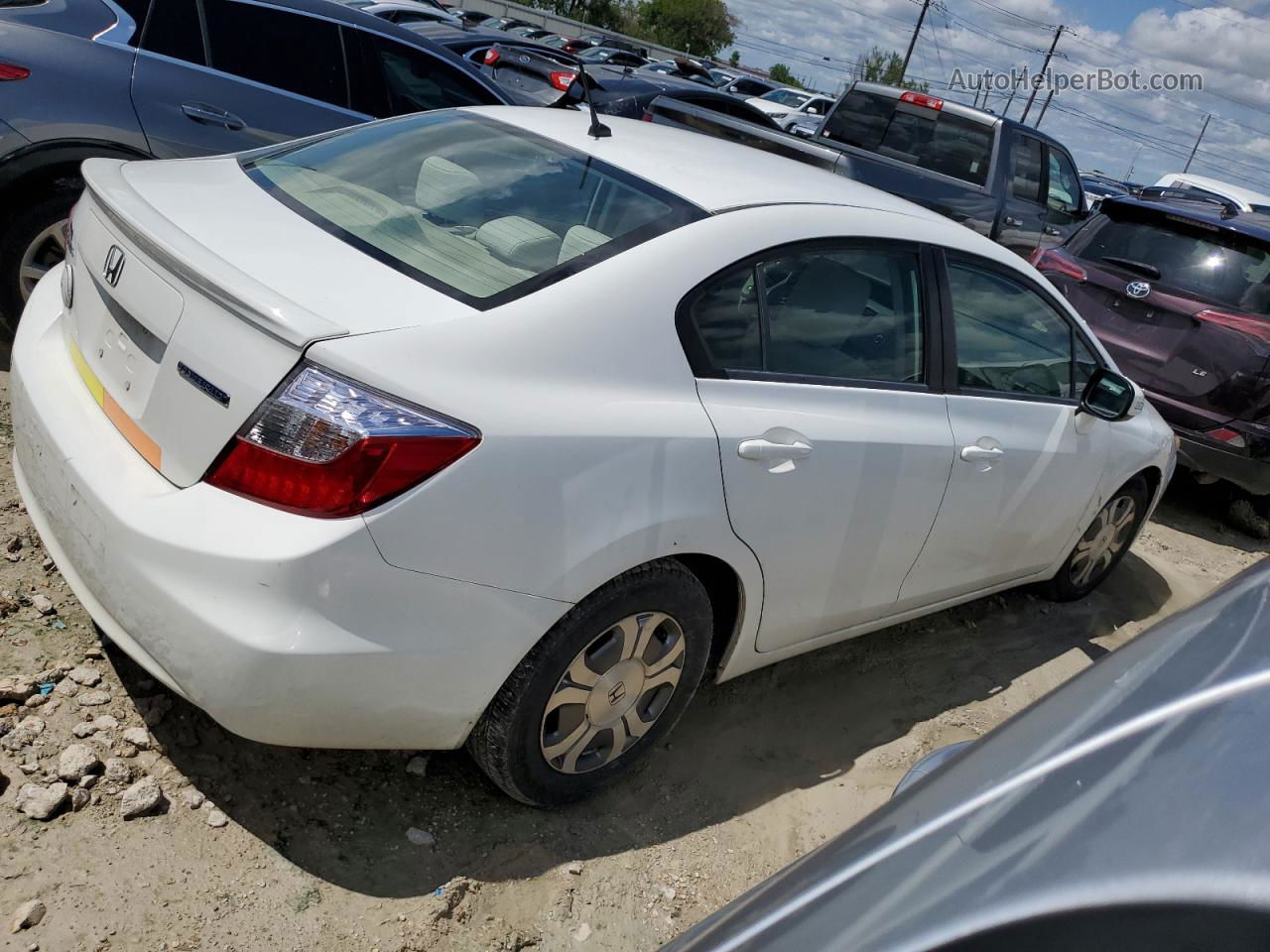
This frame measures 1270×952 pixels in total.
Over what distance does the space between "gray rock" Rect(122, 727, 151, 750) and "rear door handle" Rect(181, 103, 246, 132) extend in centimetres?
306

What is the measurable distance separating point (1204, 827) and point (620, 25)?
246 feet

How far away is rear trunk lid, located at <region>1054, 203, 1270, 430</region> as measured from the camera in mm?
5668

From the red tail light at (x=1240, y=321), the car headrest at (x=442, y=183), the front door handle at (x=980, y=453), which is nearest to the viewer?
the car headrest at (x=442, y=183)

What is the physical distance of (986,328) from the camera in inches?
136

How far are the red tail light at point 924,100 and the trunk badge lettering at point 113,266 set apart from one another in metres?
8.16

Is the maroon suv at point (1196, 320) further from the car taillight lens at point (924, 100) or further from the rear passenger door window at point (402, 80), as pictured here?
the rear passenger door window at point (402, 80)

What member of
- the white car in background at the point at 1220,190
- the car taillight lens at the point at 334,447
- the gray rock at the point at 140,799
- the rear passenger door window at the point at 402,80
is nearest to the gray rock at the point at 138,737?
the gray rock at the point at 140,799

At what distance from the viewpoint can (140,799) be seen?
239 centimetres

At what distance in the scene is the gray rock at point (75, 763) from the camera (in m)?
2.42

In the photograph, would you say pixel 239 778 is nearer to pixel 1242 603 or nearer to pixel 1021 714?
pixel 1021 714

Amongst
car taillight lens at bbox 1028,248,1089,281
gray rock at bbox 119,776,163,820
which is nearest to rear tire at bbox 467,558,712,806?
gray rock at bbox 119,776,163,820

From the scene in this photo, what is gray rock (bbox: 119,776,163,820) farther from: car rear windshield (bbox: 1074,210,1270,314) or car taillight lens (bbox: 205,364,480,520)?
car rear windshield (bbox: 1074,210,1270,314)

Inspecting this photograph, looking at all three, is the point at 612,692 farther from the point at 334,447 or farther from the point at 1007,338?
the point at 1007,338

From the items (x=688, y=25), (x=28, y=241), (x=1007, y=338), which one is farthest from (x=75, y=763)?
(x=688, y=25)
